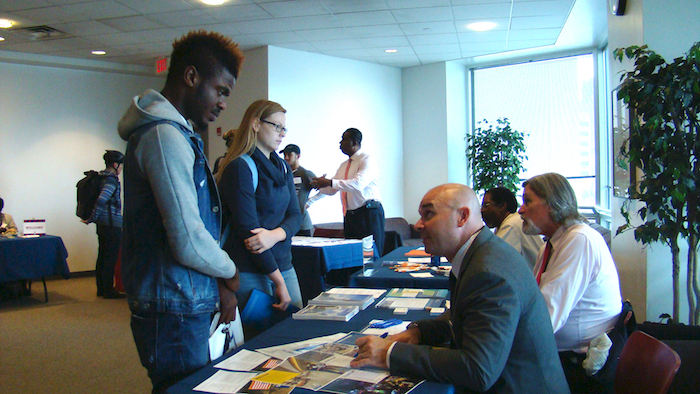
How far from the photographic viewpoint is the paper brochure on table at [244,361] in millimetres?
1447

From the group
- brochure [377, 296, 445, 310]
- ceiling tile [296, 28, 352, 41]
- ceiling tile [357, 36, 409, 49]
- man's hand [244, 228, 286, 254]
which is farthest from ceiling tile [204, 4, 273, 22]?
brochure [377, 296, 445, 310]

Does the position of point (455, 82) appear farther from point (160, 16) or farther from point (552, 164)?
point (160, 16)

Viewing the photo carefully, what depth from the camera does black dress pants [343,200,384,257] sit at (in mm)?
5000

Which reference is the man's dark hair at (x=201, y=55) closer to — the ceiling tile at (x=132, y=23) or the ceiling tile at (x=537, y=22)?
the ceiling tile at (x=132, y=23)

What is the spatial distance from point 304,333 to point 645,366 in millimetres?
1100

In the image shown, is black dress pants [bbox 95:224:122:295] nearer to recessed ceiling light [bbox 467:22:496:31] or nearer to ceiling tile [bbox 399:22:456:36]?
ceiling tile [bbox 399:22:456:36]

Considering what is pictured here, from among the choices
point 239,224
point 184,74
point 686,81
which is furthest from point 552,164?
point 184,74

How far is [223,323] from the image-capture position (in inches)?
62.3

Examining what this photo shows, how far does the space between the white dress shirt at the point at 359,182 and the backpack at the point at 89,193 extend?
3010mm

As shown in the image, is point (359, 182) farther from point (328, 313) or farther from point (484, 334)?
point (484, 334)

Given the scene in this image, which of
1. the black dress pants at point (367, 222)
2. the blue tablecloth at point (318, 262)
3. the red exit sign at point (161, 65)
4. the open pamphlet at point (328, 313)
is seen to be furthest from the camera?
the red exit sign at point (161, 65)

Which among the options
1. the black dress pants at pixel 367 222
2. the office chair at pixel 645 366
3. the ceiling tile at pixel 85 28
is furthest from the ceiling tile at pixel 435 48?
the office chair at pixel 645 366

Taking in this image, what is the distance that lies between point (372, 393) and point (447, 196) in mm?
621

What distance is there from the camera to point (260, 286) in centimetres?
223
